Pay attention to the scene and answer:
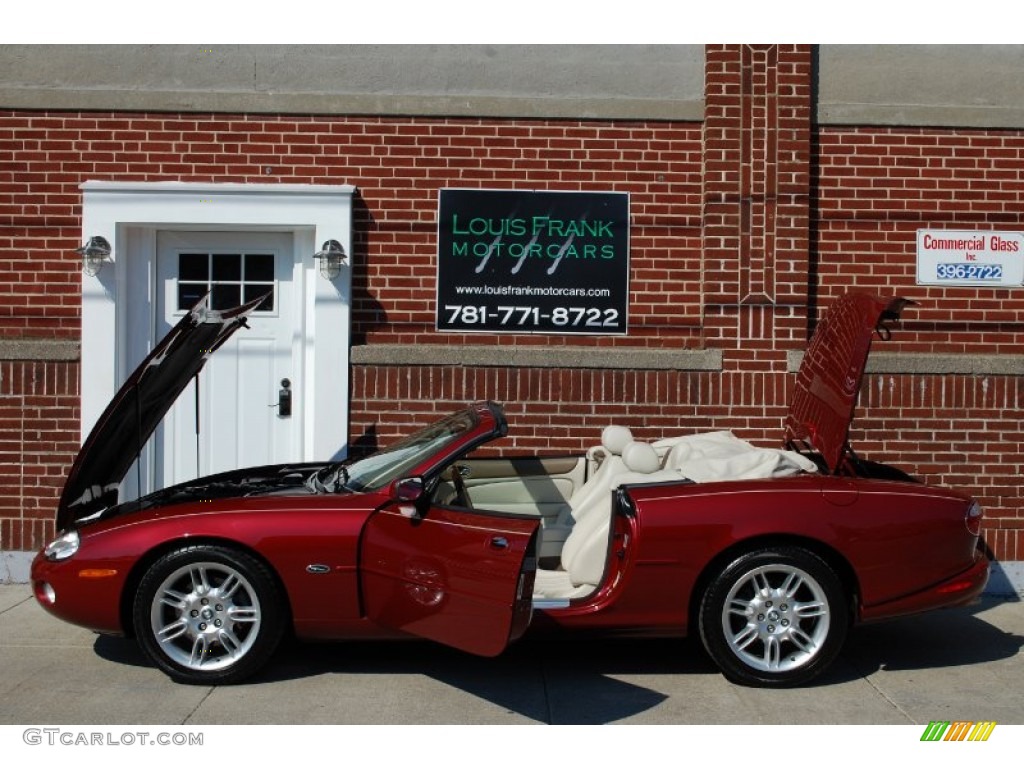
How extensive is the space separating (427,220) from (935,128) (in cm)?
375

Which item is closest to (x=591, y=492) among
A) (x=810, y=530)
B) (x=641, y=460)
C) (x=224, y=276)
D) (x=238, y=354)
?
(x=641, y=460)

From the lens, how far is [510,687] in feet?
18.2

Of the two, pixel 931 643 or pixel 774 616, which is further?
pixel 931 643

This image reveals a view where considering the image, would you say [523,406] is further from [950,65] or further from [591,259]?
[950,65]

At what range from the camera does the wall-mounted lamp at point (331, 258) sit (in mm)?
7992

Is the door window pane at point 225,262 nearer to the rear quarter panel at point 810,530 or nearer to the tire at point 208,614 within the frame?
the tire at point 208,614

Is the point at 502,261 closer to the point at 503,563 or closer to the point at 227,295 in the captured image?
the point at 227,295

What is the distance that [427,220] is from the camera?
8.25 meters

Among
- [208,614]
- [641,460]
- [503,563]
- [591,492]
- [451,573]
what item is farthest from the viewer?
[591,492]

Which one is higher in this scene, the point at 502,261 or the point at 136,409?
the point at 502,261

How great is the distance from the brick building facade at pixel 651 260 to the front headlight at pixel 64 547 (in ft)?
8.64

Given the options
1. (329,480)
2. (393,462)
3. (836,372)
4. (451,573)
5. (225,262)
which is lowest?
(451,573)

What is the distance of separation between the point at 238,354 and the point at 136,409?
2.01 meters
